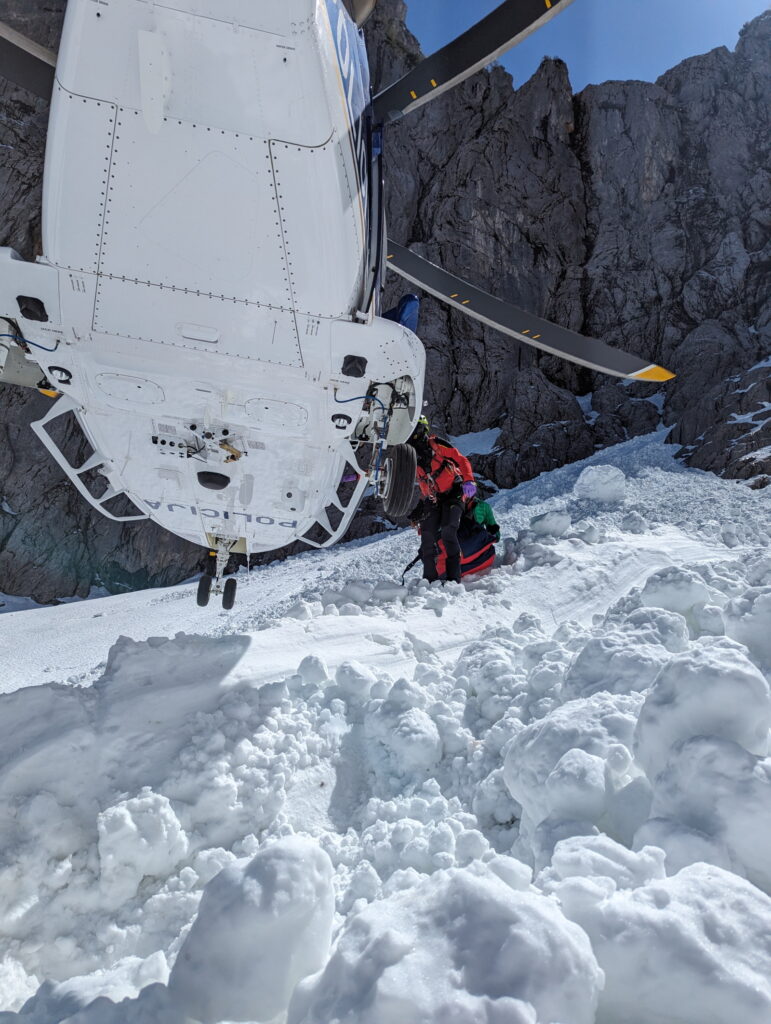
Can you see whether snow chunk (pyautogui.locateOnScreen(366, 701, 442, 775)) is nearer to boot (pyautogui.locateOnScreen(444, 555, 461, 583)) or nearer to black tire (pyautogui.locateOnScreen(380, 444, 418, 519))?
black tire (pyautogui.locateOnScreen(380, 444, 418, 519))

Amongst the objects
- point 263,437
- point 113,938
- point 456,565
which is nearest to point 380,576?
point 456,565

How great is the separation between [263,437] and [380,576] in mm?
3903

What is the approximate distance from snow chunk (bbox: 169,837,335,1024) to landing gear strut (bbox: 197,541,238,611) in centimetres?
421

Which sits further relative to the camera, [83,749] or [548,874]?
[83,749]

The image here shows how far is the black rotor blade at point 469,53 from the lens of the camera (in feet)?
12.4

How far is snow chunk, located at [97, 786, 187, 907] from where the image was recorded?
7.29 feet

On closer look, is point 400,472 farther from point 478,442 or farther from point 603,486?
point 478,442

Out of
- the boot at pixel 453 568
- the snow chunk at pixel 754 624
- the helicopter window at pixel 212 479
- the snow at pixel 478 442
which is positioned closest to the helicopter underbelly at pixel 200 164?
the helicopter window at pixel 212 479

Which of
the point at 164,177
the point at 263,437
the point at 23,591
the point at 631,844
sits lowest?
the point at 23,591

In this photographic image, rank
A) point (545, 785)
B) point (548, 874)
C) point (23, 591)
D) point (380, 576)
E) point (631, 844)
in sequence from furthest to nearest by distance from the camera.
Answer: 1. point (23, 591)
2. point (380, 576)
3. point (545, 785)
4. point (631, 844)
5. point (548, 874)

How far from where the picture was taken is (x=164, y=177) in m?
3.17

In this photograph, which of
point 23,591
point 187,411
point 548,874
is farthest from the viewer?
point 23,591

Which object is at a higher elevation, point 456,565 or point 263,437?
point 263,437

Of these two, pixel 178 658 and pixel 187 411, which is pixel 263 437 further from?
pixel 178 658
